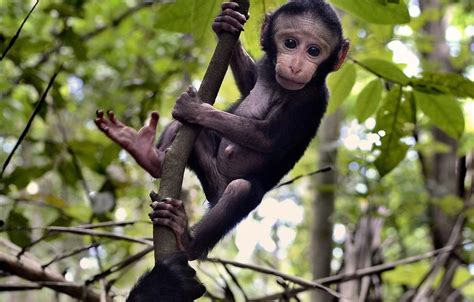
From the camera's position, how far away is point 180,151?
177 cm

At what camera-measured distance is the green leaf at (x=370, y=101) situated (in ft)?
9.02

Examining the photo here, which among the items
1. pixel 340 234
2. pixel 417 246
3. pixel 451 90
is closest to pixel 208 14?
pixel 451 90

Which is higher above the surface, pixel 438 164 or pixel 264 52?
pixel 438 164

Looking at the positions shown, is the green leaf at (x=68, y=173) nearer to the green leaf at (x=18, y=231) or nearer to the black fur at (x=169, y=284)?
the green leaf at (x=18, y=231)

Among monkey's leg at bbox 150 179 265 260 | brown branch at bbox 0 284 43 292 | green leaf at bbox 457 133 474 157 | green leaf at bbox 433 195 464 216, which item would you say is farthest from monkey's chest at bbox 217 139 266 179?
green leaf at bbox 457 133 474 157

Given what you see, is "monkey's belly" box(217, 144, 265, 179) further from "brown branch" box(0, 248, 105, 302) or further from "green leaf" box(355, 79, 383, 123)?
"brown branch" box(0, 248, 105, 302)

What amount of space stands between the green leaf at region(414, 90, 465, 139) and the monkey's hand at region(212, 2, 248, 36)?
0.88 metres

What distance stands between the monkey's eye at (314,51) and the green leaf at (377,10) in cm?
55

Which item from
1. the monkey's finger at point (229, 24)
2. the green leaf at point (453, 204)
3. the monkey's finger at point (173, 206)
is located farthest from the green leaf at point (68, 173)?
the green leaf at point (453, 204)

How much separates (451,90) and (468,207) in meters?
2.25

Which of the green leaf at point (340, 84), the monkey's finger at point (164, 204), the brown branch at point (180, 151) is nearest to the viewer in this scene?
the brown branch at point (180, 151)

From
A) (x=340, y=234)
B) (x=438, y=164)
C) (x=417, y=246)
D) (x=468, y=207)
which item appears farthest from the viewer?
(x=417, y=246)

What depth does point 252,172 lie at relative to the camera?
105 inches

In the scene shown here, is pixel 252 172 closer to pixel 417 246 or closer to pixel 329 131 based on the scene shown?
pixel 329 131
